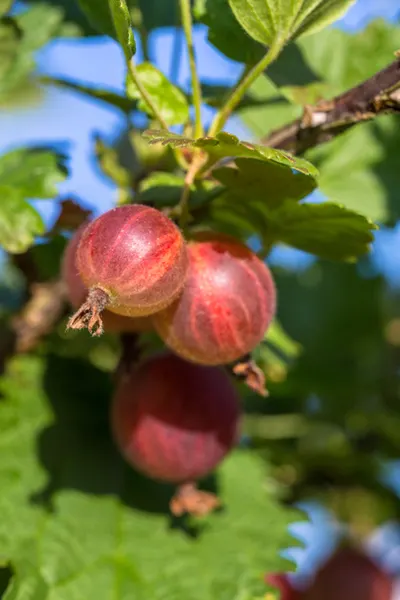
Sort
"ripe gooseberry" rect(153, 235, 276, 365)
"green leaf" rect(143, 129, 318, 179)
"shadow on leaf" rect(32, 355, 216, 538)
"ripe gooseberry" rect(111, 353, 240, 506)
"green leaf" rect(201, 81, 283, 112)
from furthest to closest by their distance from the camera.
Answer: "shadow on leaf" rect(32, 355, 216, 538) < "ripe gooseberry" rect(111, 353, 240, 506) < "green leaf" rect(201, 81, 283, 112) < "ripe gooseberry" rect(153, 235, 276, 365) < "green leaf" rect(143, 129, 318, 179)

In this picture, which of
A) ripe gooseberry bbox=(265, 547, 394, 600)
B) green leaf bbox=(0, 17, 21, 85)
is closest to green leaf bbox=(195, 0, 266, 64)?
green leaf bbox=(0, 17, 21, 85)

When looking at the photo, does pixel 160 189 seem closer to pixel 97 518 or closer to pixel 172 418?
pixel 172 418

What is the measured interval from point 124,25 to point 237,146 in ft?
0.56

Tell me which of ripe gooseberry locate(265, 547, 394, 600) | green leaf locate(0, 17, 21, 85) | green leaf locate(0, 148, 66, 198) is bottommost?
ripe gooseberry locate(265, 547, 394, 600)

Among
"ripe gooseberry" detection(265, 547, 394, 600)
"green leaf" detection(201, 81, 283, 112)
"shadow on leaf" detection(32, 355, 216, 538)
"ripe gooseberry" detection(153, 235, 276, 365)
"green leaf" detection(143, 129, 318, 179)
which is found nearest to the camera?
"green leaf" detection(143, 129, 318, 179)

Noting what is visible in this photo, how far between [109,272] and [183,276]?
99mm

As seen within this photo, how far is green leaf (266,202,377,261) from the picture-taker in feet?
2.90

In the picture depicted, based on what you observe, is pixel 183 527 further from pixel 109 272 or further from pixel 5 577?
pixel 109 272

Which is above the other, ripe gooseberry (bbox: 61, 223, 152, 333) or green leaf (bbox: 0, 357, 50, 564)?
ripe gooseberry (bbox: 61, 223, 152, 333)

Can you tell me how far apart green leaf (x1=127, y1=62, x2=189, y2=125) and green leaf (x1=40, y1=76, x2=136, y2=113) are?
111mm

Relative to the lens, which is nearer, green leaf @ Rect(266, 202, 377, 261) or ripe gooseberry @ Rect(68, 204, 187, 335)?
ripe gooseberry @ Rect(68, 204, 187, 335)

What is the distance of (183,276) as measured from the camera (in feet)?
2.68

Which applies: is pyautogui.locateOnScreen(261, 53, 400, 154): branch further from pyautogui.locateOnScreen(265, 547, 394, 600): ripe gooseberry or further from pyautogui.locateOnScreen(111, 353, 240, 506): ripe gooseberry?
pyautogui.locateOnScreen(265, 547, 394, 600): ripe gooseberry

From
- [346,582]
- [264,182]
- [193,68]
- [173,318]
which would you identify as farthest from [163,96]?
[346,582]
